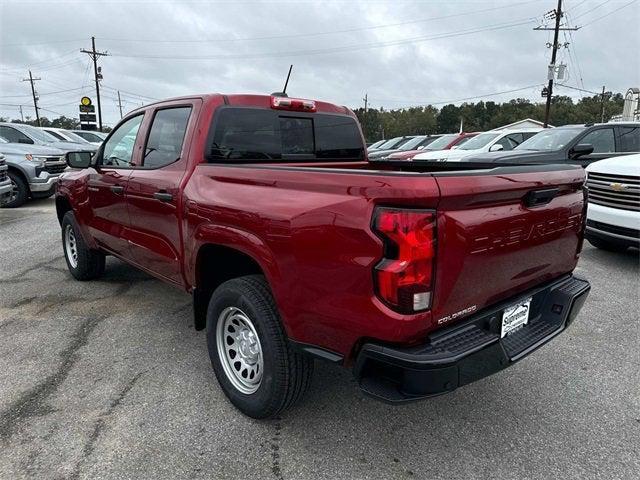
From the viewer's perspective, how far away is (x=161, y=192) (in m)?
3.26

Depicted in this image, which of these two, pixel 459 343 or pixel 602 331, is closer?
pixel 459 343

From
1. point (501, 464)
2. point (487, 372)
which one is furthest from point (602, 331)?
point (487, 372)

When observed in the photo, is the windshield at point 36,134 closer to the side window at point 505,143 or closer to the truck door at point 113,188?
the truck door at point 113,188

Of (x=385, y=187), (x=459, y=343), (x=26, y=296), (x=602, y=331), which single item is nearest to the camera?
(x=385, y=187)

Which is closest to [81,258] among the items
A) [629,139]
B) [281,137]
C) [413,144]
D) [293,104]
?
[281,137]

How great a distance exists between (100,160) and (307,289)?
10.6ft

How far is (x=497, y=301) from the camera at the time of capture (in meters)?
2.33

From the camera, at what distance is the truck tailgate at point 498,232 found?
1979mm

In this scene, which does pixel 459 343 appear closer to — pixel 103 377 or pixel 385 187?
pixel 385 187

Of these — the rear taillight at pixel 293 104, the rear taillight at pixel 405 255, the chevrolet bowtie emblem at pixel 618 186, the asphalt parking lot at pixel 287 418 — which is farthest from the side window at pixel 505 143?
the rear taillight at pixel 405 255

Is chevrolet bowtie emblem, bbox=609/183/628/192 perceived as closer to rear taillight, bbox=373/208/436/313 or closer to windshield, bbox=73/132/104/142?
rear taillight, bbox=373/208/436/313

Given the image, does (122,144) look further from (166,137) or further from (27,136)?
(27,136)

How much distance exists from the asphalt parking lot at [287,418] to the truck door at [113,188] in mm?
774

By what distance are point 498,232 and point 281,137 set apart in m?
1.90
